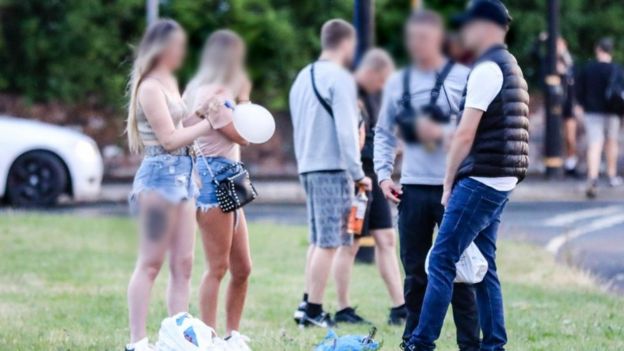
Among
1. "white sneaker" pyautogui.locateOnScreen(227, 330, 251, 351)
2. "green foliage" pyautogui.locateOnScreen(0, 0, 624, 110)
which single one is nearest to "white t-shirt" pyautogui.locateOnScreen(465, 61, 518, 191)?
"green foliage" pyautogui.locateOnScreen(0, 0, 624, 110)

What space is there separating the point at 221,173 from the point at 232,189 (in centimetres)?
11

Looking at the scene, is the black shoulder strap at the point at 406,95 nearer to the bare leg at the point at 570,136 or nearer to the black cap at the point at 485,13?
the black cap at the point at 485,13

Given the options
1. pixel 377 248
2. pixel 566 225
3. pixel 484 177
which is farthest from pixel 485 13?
pixel 566 225

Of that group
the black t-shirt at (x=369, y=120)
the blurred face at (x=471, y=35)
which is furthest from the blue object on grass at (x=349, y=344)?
the blurred face at (x=471, y=35)

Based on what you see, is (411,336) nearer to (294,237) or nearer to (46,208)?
(294,237)

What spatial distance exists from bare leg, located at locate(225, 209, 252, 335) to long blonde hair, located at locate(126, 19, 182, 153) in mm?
998

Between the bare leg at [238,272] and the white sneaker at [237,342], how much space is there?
16cm

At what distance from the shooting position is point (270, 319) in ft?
28.1

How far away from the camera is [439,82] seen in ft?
17.9

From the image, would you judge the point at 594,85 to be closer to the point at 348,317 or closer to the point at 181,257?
the point at 348,317

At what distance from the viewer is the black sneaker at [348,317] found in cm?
843

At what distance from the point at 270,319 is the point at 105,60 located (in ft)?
26.8

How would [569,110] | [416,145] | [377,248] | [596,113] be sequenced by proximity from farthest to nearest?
[569,110] → [596,113] → [377,248] → [416,145]

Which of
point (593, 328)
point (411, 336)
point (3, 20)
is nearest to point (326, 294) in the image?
point (593, 328)
